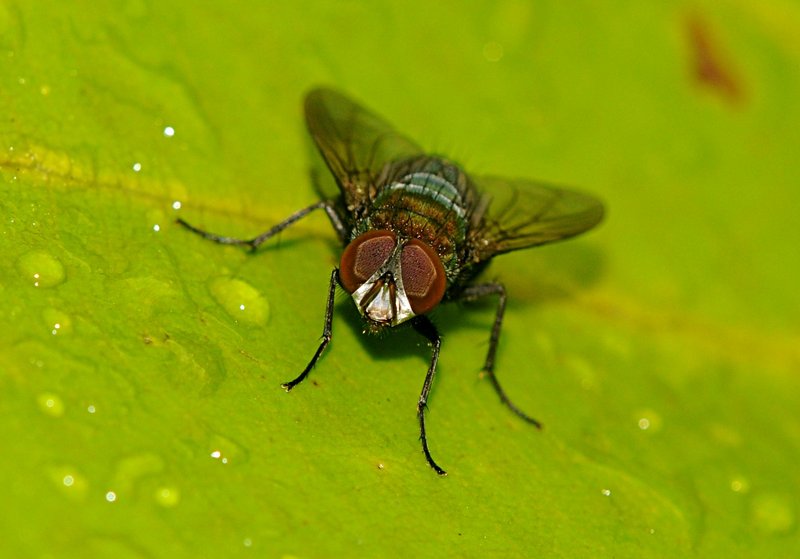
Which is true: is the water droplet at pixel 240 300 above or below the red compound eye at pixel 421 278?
below

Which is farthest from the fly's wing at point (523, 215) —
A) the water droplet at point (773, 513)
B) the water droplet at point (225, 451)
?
the water droplet at point (225, 451)

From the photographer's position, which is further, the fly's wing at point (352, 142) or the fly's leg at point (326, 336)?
the fly's wing at point (352, 142)

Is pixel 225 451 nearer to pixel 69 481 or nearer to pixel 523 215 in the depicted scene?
pixel 69 481

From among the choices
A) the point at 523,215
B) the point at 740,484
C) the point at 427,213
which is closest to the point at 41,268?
the point at 427,213

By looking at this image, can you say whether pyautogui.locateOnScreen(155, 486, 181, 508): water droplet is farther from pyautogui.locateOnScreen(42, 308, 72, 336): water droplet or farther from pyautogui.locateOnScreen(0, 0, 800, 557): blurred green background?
pyautogui.locateOnScreen(42, 308, 72, 336): water droplet

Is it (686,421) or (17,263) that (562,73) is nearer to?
(686,421)

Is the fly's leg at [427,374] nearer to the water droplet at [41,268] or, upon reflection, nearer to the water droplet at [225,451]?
the water droplet at [225,451]
